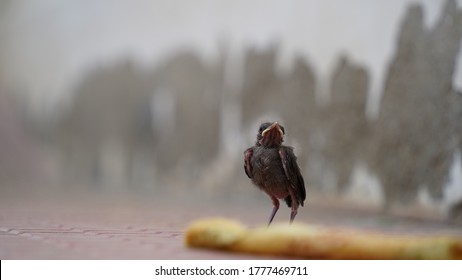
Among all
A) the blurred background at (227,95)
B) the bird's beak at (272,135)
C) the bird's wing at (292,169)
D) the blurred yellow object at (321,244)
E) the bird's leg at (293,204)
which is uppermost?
the blurred background at (227,95)

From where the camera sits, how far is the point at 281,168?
197 cm

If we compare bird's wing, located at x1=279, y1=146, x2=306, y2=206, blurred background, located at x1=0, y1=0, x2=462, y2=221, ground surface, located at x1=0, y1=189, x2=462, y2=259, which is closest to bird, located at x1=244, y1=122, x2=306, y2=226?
bird's wing, located at x1=279, y1=146, x2=306, y2=206

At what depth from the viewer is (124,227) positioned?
265cm

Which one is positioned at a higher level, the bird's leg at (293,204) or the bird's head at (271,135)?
the bird's head at (271,135)

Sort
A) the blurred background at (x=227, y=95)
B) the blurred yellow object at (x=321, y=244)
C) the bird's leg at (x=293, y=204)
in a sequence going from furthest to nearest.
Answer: the blurred background at (x=227, y=95), the bird's leg at (x=293, y=204), the blurred yellow object at (x=321, y=244)

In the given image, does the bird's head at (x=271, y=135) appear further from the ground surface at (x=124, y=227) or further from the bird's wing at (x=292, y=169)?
the ground surface at (x=124, y=227)

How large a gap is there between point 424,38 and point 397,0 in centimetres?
35

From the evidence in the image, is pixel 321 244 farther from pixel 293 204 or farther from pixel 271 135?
pixel 271 135

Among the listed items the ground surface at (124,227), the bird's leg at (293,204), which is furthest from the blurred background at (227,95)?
the bird's leg at (293,204)

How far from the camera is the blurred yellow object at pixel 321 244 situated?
191 centimetres

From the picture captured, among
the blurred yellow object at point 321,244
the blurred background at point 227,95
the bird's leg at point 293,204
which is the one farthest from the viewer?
the blurred background at point 227,95
